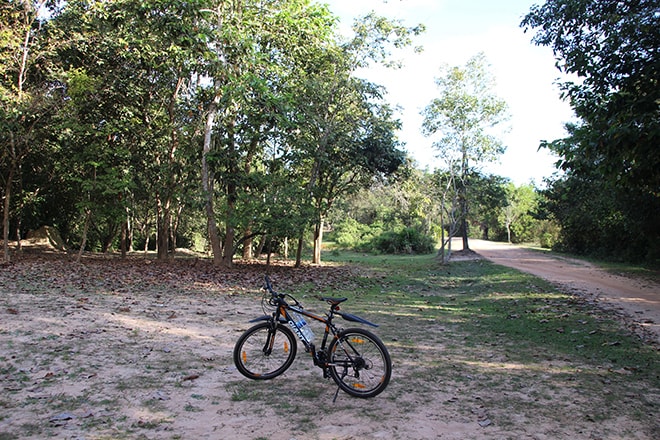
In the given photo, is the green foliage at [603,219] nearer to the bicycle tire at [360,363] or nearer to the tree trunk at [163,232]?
the bicycle tire at [360,363]

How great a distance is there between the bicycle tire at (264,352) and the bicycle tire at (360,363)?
0.59 metres

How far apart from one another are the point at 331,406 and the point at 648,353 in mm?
4725

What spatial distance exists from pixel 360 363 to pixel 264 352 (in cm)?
107

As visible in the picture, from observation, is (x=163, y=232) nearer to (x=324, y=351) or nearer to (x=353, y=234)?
(x=324, y=351)

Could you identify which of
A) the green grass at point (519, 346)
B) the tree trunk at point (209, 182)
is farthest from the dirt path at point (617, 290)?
the tree trunk at point (209, 182)

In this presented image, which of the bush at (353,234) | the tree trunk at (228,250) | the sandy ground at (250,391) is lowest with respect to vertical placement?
the sandy ground at (250,391)

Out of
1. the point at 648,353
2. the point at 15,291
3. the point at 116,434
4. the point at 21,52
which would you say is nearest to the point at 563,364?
the point at 648,353

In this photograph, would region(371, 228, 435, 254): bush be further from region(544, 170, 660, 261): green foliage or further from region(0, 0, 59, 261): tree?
region(0, 0, 59, 261): tree

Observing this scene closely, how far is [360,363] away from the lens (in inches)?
179

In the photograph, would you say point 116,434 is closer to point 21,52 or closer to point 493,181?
point 21,52

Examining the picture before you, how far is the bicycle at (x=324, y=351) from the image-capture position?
178 inches

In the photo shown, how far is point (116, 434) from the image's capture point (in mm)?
3502

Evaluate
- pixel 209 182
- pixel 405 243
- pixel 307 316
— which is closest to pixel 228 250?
pixel 209 182

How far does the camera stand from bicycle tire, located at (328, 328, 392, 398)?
448 cm
